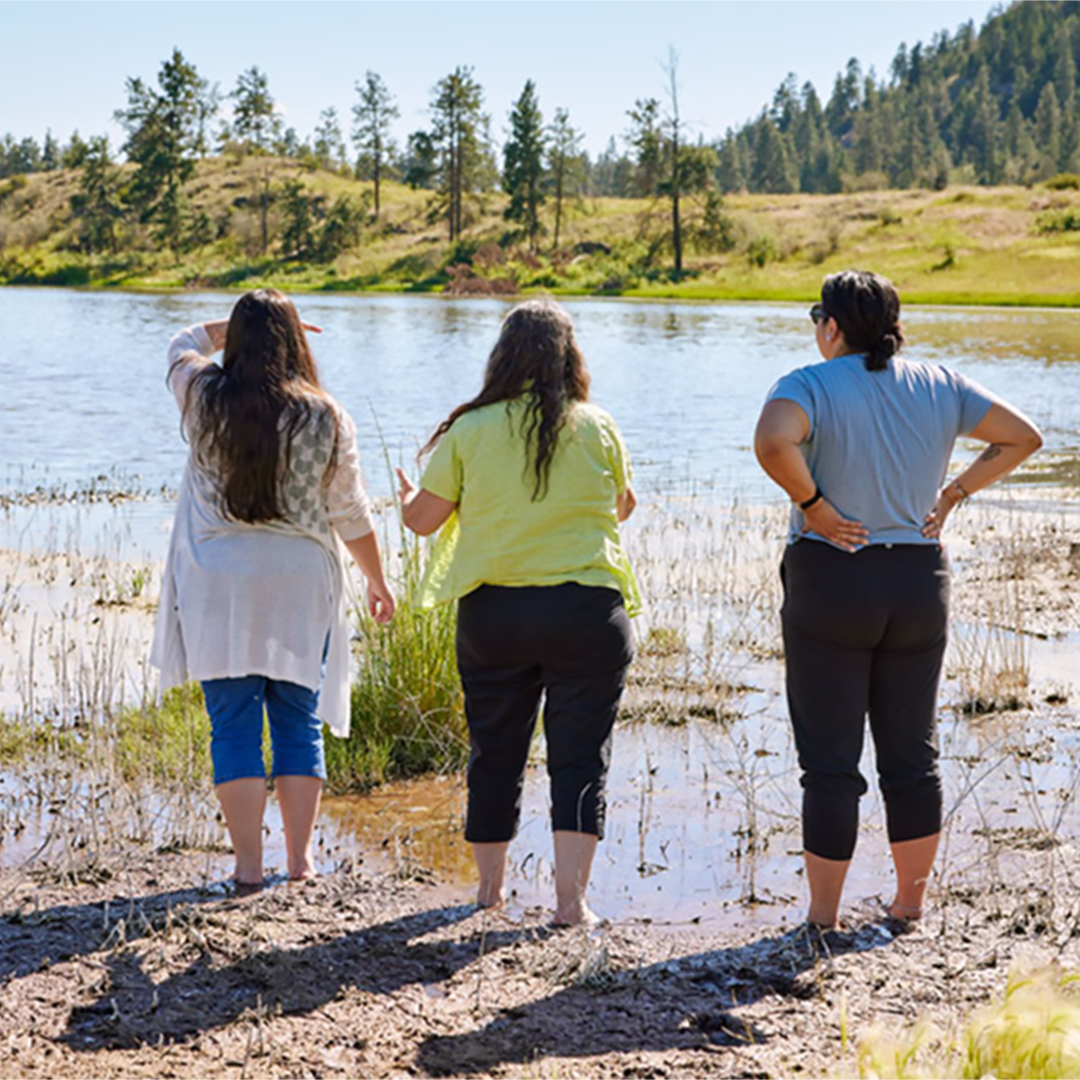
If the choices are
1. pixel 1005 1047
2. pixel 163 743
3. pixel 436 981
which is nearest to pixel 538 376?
pixel 436 981

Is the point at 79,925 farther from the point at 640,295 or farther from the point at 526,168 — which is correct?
the point at 526,168

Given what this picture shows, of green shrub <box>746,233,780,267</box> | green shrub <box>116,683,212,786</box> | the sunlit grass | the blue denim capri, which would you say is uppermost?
green shrub <box>746,233,780,267</box>

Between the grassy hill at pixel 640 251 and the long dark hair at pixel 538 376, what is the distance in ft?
178

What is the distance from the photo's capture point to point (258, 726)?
189 inches

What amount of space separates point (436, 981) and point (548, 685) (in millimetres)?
985

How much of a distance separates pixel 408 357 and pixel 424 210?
6649 cm

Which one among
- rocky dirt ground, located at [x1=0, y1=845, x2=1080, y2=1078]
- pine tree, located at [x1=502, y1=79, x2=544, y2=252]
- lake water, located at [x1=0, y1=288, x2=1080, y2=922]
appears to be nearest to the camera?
rocky dirt ground, located at [x1=0, y1=845, x2=1080, y2=1078]

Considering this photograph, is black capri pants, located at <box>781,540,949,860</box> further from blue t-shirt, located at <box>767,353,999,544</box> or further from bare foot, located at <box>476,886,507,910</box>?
bare foot, located at <box>476,886,507,910</box>

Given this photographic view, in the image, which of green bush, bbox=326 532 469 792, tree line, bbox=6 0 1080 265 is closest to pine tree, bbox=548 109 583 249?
tree line, bbox=6 0 1080 265

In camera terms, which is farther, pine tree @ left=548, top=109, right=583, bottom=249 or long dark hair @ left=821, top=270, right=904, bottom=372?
pine tree @ left=548, top=109, right=583, bottom=249

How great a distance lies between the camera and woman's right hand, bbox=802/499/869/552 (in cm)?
431

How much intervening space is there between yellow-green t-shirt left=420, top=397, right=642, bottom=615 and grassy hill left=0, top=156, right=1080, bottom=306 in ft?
178

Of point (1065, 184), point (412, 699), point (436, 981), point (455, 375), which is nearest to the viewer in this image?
point (436, 981)

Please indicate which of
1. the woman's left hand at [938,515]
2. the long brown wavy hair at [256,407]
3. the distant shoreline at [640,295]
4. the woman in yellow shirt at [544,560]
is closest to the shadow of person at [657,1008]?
the woman in yellow shirt at [544,560]
